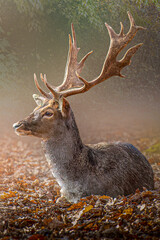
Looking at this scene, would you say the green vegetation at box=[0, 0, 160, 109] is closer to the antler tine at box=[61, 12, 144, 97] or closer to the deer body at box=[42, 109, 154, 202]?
the antler tine at box=[61, 12, 144, 97]

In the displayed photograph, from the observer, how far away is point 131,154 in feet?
13.2

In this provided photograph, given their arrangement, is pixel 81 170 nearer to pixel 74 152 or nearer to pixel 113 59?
pixel 74 152

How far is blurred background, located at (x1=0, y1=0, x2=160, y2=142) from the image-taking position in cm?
726

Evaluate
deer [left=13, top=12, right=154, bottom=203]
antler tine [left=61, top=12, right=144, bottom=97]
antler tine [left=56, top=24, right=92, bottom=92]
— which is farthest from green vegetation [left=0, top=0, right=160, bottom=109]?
deer [left=13, top=12, right=154, bottom=203]

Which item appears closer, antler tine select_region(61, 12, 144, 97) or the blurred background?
antler tine select_region(61, 12, 144, 97)

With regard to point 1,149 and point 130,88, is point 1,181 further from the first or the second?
point 130,88

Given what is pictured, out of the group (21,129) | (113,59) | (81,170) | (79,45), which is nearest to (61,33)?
(79,45)

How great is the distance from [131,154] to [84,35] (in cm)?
501

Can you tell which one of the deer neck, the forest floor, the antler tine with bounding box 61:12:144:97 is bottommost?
the forest floor

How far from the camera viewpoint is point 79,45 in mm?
7469

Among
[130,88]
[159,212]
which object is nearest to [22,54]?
[130,88]

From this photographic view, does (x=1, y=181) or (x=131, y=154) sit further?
(x=1, y=181)

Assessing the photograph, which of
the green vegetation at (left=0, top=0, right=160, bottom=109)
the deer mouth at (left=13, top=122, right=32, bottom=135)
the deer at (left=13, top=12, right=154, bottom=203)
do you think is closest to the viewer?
the deer mouth at (left=13, top=122, right=32, bottom=135)

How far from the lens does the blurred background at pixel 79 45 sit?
23.8ft
